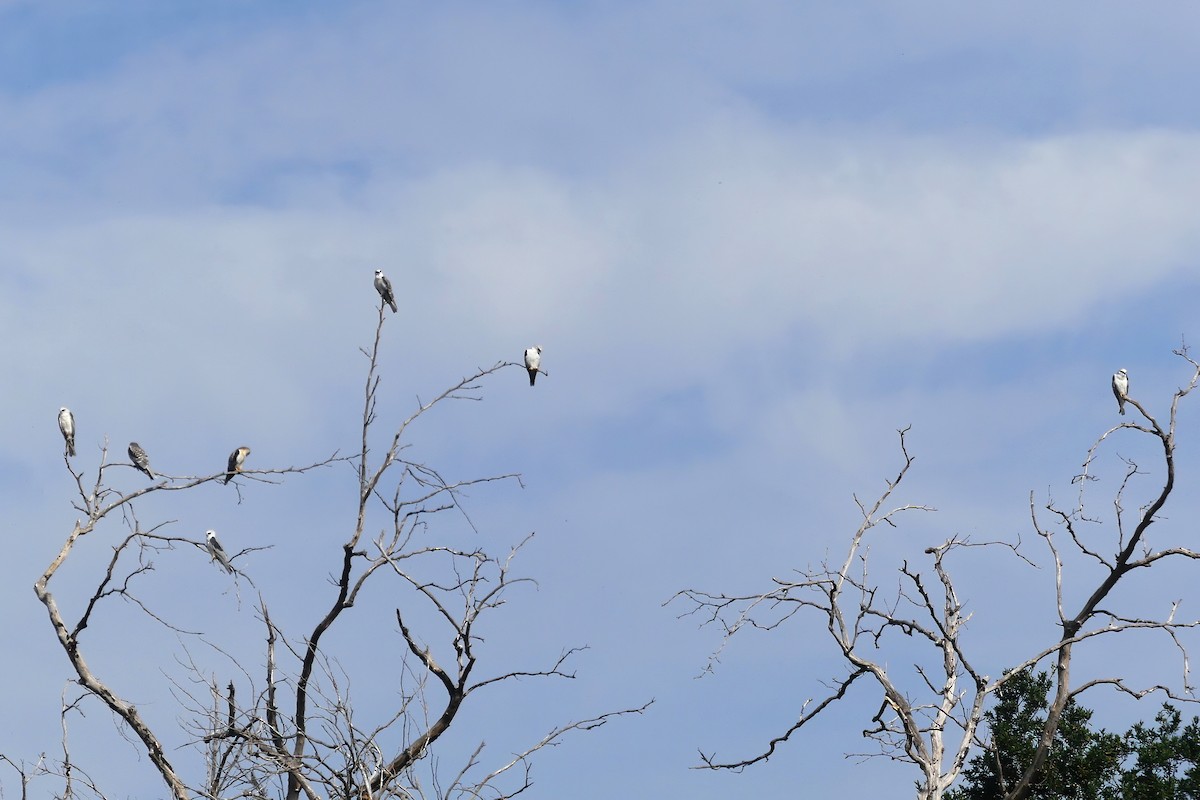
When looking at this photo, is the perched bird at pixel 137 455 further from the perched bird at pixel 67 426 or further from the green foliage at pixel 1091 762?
the green foliage at pixel 1091 762

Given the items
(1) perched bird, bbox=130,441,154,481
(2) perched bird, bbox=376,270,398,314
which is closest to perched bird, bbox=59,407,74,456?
(1) perched bird, bbox=130,441,154,481

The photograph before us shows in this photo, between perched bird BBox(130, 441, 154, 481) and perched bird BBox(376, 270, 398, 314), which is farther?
perched bird BBox(376, 270, 398, 314)

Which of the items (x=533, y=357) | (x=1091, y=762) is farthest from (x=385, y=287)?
(x=1091, y=762)

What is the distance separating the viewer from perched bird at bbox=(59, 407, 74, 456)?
18938 millimetres

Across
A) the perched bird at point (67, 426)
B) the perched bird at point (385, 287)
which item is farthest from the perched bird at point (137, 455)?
the perched bird at point (385, 287)

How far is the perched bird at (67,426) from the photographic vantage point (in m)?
18.9

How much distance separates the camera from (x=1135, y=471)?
38.5ft

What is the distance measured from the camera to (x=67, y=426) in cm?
1920

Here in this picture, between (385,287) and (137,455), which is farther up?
(385,287)

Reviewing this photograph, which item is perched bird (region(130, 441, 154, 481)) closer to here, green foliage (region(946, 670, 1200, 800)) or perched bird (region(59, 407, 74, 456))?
perched bird (region(59, 407, 74, 456))

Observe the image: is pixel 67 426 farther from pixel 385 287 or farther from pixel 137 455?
pixel 385 287

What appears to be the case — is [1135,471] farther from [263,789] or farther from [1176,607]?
[263,789]

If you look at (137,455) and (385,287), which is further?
(385,287)

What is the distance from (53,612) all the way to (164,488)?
106 centimetres
